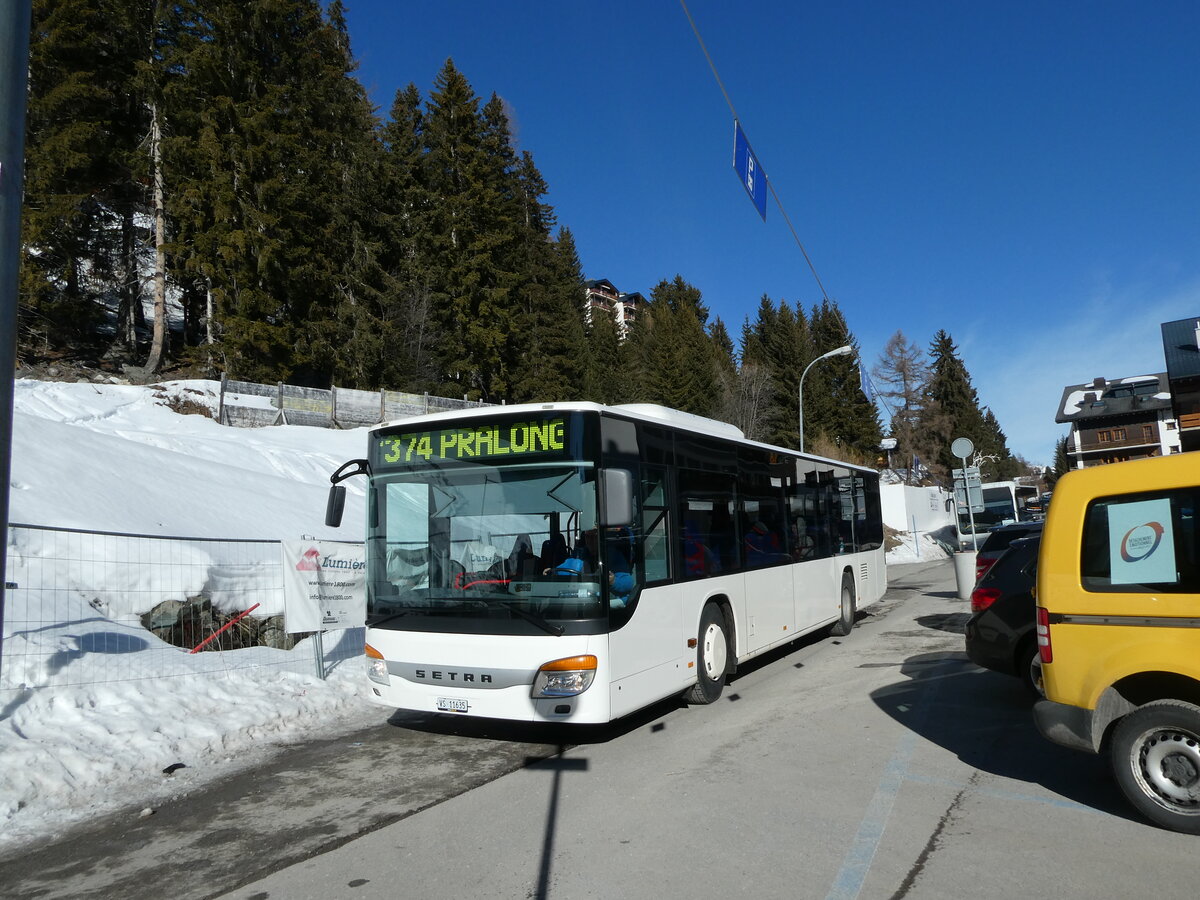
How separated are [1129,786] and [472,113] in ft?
163

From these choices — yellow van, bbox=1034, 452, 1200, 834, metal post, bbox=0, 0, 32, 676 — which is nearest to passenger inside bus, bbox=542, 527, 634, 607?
yellow van, bbox=1034, 452, 1200, 834

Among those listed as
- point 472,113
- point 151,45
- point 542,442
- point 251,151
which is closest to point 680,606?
point 542,442

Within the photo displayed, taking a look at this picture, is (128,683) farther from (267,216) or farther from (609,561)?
(267,216)

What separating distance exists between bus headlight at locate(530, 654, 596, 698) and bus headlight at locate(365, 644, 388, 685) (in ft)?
5.23

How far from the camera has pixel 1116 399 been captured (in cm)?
8175

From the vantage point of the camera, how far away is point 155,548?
1055 cm

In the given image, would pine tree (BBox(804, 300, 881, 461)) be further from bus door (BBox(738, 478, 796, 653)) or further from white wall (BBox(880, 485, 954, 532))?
bus door (BBox(738, 478, 796, 653))

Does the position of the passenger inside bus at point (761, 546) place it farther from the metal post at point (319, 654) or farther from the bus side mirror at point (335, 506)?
the metal post at point (319, 654)

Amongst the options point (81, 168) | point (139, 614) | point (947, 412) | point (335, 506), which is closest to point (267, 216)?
point (81, 168)

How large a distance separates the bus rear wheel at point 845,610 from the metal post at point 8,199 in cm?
1159

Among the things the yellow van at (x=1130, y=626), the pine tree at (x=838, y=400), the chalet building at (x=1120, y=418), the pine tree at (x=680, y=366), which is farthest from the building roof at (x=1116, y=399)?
the yellow van at (x=1130, y=626)

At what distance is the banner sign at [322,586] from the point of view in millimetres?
9227

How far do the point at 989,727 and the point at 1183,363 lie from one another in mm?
48967

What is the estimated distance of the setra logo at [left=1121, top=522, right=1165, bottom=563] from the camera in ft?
14.8
